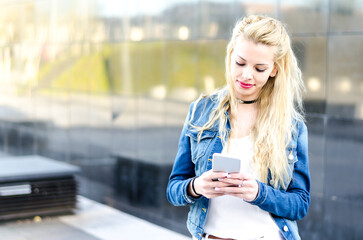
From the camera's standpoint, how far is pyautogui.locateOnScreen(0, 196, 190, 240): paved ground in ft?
24.4

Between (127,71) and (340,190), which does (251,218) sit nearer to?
(340,190)

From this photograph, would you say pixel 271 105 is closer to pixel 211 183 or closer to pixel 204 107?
pixel 204 107

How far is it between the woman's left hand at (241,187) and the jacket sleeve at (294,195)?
4 centimetres

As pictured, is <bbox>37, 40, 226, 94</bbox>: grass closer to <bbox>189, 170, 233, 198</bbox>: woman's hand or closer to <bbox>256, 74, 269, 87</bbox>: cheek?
<bbox>256, 74, 269, 87</bbox>: cheek

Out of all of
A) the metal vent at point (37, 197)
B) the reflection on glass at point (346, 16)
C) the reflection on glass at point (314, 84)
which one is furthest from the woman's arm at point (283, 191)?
A: the reflection on glass at point (314, 84)

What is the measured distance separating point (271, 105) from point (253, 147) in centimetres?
Answer: 23

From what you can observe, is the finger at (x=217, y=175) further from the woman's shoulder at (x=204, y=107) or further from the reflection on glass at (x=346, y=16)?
the reflection on glass at (x=346, y=16)

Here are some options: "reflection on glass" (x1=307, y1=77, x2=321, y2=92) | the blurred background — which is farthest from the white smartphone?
"reflection on glass" (x1=307, y1=77, x2=321, y2=92)

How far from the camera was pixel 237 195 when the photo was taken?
2.43 meters

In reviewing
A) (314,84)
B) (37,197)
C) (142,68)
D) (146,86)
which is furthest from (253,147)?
(142,68)

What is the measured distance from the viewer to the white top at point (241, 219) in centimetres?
255

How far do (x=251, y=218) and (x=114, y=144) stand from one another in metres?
13.9

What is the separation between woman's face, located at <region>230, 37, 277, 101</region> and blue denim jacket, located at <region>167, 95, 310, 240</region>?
21 centimetres

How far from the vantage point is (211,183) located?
2.43 meters
